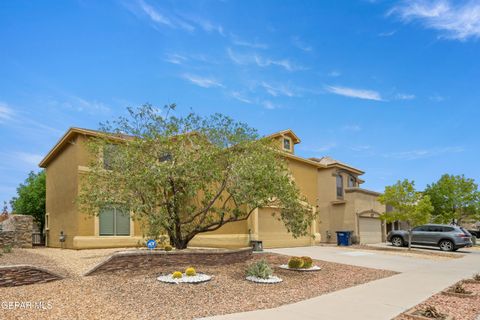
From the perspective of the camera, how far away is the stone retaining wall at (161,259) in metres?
11.2

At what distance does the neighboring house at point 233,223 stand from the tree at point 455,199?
11.4 m

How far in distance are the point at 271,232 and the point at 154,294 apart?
13.9m

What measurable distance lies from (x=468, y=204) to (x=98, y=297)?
37.4m

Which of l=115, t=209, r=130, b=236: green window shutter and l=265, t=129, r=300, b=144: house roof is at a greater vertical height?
l=265, t=129, r=300, b=144: house roof

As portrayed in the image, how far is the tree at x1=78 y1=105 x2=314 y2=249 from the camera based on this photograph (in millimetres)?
12836

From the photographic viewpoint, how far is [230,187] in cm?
1338

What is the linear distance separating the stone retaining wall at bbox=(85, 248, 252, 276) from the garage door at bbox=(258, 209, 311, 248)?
7.32 meters

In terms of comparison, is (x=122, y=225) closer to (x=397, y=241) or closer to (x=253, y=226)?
(x=253, y=226)

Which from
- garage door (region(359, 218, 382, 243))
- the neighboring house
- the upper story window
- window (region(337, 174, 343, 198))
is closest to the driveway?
the neighboring house

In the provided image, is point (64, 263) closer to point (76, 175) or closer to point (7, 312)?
point (7, 312)

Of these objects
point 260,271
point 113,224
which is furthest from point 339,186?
point 260,271

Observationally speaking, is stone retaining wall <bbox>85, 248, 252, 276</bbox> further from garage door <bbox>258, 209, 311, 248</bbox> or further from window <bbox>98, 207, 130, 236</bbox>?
window <bbox>98, 207, 130, 236</bbox>

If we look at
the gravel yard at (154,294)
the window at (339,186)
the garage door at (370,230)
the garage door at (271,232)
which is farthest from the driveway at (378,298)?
the window at (339,186)

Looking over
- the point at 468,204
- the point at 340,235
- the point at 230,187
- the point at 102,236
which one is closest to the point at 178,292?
the point at 230,187
